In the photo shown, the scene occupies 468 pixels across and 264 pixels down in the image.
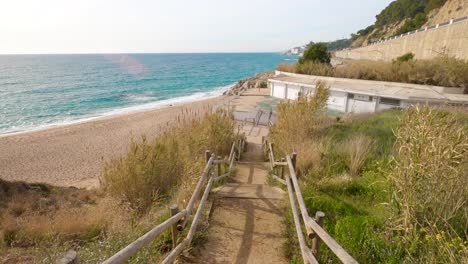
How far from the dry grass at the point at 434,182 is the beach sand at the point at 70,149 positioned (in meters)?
8.62

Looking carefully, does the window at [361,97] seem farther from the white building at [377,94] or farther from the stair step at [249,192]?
the stair step at [249,192]

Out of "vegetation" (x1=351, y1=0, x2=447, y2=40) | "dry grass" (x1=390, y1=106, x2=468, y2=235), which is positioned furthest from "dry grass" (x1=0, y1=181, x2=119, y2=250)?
"vegetation" (x1=351, y1=0, x2=447, y2=40)

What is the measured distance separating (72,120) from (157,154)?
24887 mm

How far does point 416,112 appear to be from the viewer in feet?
13.3

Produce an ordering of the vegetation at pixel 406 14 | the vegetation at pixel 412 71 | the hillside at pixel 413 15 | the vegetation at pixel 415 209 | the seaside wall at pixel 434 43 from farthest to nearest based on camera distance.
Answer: the vegetation at pixel 406 14
the hillside at pixel 413 15
the seaside wall at pixel 434 43
the vegetation at pixel 412 71
the vegetation at pixel 415 209

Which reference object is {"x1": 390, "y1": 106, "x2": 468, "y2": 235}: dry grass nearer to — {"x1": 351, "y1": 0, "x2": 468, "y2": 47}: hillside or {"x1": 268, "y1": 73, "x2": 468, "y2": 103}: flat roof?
{"x1": 268, "y1": 73, "x2": 468, "y2": 103}: flat roof

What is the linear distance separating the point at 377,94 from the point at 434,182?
1643 centimetres

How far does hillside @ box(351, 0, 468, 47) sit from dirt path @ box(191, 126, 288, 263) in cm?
3635

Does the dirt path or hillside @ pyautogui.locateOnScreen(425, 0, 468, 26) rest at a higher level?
hillside @ pyautogui.locateOnScreen(425, 0, 468, 26)

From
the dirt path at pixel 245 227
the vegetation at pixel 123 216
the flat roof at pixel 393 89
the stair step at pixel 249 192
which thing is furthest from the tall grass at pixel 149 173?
the flat roof at pixel 393 89

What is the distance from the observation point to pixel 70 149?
17281mm

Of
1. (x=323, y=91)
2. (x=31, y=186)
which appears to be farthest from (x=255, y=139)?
(x=31, y=186)

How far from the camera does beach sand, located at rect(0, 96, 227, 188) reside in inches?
530

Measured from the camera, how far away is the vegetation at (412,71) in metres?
16.6
